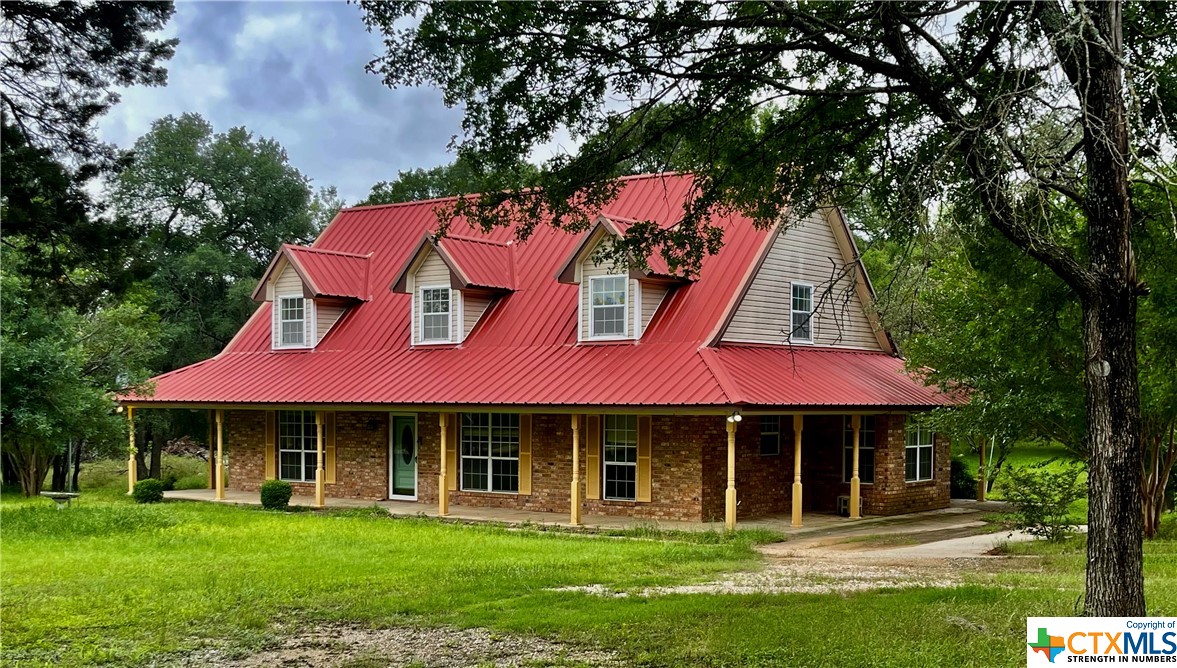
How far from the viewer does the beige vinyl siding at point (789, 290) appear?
78.3 feet

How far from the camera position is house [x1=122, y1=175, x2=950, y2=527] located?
22.2 meters

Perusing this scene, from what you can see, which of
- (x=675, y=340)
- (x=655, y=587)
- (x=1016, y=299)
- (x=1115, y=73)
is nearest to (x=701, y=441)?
(x=675, y=340)

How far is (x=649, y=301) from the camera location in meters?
24.1

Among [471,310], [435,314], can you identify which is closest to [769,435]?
[471,310]

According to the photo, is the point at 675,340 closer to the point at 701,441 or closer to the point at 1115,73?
the point at 701,441

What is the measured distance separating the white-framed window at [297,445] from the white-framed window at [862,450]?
39.2ft

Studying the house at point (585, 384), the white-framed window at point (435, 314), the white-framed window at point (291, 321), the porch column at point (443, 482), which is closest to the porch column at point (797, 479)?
the house at point (585, 384)

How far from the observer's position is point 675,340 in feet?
76.3

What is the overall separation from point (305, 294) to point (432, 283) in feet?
12.7

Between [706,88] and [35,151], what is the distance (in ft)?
21.3

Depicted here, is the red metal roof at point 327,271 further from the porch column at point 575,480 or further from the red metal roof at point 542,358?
the porch column at point 575,480

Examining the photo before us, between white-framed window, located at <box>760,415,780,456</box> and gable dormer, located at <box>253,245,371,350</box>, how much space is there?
1105 centimetres

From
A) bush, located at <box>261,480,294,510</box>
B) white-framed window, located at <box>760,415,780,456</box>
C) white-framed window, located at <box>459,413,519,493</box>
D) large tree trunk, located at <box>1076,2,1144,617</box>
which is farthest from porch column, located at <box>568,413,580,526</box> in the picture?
large tree trunk, located at <box>1076,2,1144,617</box>

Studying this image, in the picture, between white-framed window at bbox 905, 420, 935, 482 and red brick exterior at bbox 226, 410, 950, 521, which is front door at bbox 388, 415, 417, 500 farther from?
white-framed window at bbox 905, 420, 935, 482
